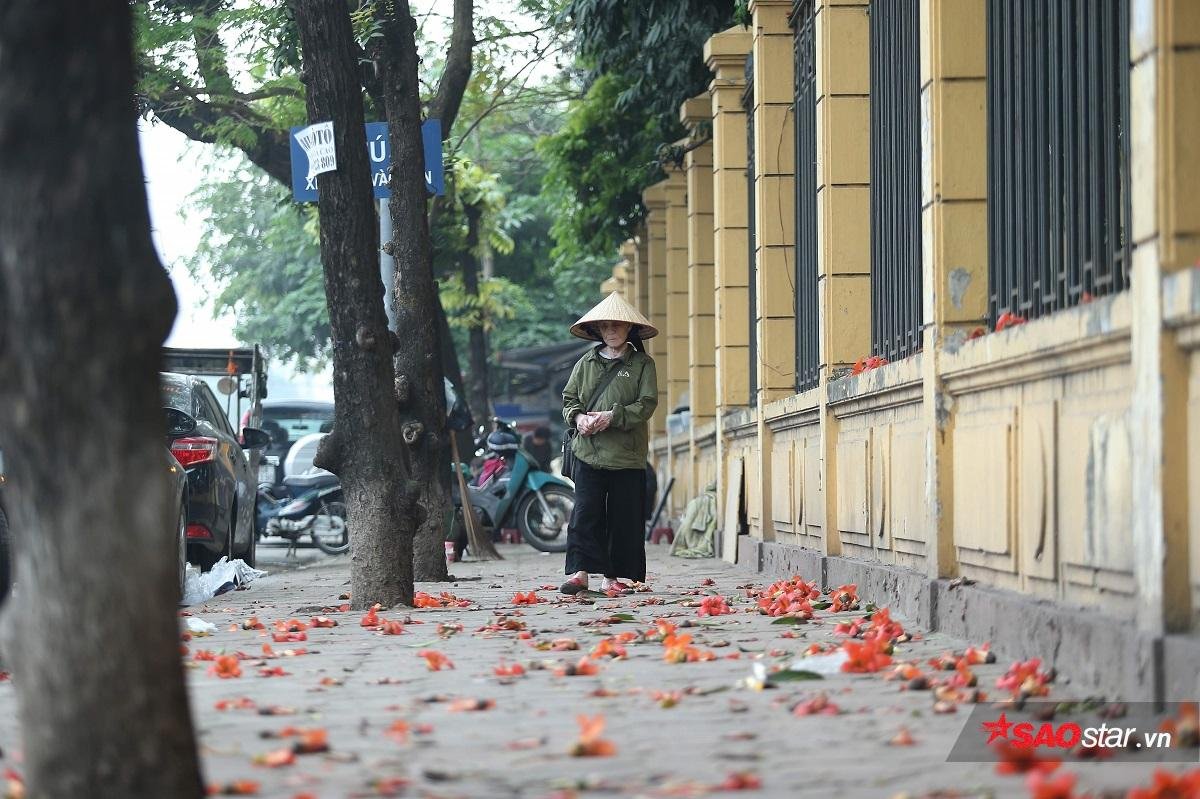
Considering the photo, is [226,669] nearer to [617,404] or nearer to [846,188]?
[617,404]

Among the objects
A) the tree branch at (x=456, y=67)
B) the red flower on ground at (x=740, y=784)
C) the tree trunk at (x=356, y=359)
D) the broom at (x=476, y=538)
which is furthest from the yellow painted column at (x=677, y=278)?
the red flower on ground at (x=740, y=784)

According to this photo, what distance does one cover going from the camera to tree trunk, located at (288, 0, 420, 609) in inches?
422

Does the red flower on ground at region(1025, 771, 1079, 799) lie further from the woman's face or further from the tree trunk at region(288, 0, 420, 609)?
the woman's face

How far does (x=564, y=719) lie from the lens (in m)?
5.84

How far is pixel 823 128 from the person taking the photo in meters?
12.0

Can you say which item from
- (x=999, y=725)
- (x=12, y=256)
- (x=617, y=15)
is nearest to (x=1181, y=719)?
(x=999, y=725)

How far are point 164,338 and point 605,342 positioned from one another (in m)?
8.37

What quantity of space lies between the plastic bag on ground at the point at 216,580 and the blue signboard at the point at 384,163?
302cm

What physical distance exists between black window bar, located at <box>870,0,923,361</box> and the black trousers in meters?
1.88

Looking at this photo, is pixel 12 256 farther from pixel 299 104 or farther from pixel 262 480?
pixel 262 480

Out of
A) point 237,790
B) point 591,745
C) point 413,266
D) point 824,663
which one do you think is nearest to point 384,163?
point 413,266

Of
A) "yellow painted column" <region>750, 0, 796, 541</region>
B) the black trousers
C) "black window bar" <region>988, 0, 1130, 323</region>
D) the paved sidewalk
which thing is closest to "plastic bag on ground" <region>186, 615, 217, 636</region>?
the paved sidewalk

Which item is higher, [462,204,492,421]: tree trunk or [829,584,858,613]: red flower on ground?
[462,204,492,421]: tree trunk

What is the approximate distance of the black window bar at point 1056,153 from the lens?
21.6 ft
